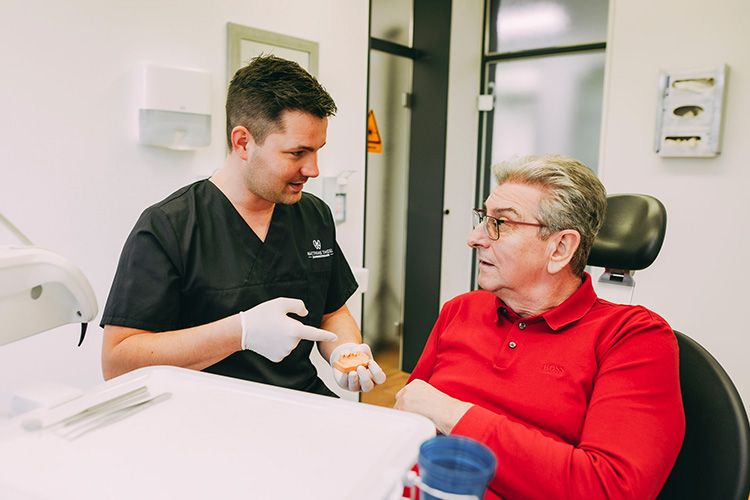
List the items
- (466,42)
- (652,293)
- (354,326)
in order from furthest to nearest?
1. (466,42)
2. (652,293)
3. (354,326)

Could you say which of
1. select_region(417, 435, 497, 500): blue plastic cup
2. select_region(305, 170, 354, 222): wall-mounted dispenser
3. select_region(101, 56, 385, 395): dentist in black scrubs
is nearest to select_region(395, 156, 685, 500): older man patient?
select_region(101, 56, 385, 395): dentist in black scrubs

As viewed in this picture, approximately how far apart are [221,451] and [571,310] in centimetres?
87

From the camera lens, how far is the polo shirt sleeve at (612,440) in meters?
1.06

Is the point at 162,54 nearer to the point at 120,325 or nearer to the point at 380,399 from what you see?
the point at 120,325

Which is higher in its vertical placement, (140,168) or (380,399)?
(140,168)

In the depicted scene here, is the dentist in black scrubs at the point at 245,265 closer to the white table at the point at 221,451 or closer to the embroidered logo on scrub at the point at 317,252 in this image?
the embroidered logo on scrub at the point at 317,252

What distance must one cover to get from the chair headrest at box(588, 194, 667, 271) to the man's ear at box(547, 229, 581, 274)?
256mm

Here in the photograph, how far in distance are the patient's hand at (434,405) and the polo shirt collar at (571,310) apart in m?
Answer: 0.29

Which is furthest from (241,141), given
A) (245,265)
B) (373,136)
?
(373,136)

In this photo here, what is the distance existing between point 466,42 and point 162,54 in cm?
223

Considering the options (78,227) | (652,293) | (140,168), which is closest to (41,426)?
(78,227)

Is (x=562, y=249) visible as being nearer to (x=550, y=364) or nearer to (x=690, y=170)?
(x=550, y=364)

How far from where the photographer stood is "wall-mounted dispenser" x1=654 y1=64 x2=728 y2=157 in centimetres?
258

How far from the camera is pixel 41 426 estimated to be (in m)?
0.85
